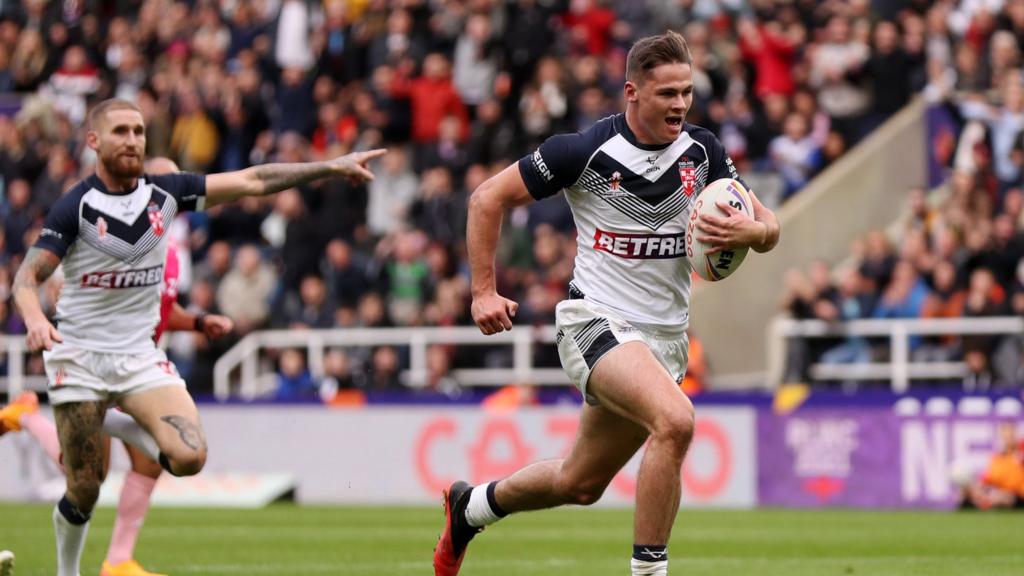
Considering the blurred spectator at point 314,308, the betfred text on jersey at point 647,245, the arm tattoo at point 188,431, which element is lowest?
the arm tattoo at point 188,431

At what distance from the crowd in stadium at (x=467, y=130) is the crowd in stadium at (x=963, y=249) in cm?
3

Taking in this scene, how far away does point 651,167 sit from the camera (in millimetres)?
8859

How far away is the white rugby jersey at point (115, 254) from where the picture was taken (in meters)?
10.1

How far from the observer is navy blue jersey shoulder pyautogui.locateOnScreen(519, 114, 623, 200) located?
28.8 ft

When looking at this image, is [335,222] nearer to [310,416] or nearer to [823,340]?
[310,416]

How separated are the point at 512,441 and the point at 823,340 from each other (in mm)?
3584

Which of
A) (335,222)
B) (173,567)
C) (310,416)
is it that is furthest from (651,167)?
(335,222)

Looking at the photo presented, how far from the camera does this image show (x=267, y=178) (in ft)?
34.2

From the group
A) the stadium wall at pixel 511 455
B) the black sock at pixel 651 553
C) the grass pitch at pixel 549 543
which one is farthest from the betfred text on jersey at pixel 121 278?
the stadium wall at pixel 511 455

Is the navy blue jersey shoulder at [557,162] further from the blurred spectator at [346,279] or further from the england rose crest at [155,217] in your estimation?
the blurred spectator at [346,279]

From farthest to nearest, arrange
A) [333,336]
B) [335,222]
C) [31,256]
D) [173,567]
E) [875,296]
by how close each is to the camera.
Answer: [335,222], [333,336], [875,296], [173,567], [31,256]

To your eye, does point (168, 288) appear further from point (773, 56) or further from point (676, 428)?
point (773, 56)

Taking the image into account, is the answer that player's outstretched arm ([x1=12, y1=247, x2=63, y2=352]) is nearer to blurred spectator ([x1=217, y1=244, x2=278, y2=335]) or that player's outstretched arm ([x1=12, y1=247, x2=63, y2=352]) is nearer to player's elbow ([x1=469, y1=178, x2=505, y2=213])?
player's elbow ([x1=469, y1=178, x2=505, y2=213])

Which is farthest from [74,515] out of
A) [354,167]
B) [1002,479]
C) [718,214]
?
[1002,479]
